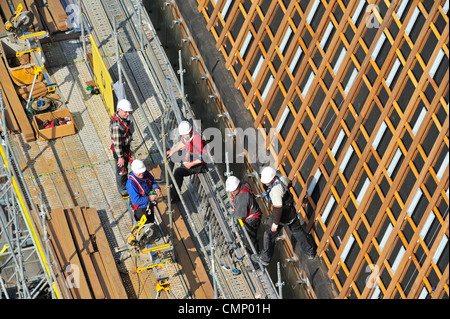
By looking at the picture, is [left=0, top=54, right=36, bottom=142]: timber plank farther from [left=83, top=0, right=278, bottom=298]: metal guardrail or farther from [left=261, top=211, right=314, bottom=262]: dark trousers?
[left=261, top=211, right=314, bottom=262]: dark trousers

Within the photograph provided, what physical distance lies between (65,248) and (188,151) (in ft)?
8.25

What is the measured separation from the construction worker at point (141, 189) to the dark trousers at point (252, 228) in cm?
150

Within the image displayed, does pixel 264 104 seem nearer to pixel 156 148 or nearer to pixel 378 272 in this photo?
pixel 156 148

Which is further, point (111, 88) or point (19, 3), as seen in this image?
point (19, 3)

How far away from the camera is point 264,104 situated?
22.5m

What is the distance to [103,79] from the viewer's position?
23.0m

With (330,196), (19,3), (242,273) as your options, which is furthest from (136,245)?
(19,3)

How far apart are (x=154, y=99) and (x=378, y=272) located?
18.1ft

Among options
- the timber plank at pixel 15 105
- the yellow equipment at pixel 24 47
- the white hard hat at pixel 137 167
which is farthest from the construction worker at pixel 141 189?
the yellow equipment at pixel 24 47

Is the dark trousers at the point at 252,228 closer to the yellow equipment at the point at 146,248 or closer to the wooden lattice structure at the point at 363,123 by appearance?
the wooden lattice structure at the point at 363,123

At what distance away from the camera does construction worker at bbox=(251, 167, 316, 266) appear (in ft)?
65.6

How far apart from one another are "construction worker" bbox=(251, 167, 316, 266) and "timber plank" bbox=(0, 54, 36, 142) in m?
4.60

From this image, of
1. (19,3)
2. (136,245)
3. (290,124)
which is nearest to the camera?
(136,245)

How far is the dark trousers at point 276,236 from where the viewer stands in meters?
20.6
